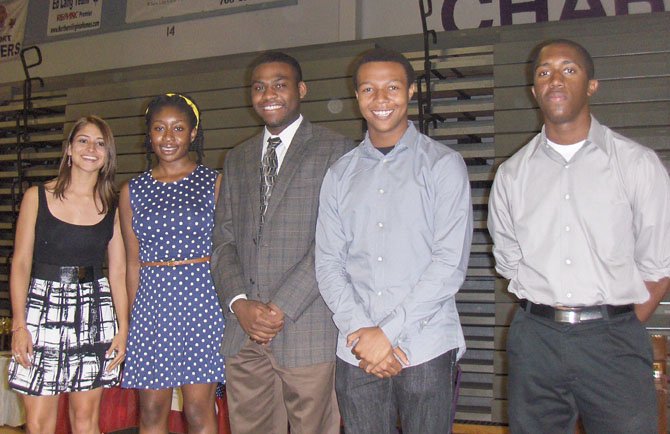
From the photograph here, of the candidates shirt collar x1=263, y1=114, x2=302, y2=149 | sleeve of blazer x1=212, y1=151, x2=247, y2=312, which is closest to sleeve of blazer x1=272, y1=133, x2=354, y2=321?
sleeve of blazer x1=212, y1=151, x2=247, y2=312

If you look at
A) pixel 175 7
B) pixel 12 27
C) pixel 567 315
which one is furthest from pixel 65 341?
pixel 12 27

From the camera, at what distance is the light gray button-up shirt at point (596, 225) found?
2.49 meters

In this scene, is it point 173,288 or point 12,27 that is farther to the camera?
point 12,27

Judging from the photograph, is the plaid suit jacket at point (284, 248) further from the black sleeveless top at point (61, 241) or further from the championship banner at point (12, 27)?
the championship banner at point (12, 27)

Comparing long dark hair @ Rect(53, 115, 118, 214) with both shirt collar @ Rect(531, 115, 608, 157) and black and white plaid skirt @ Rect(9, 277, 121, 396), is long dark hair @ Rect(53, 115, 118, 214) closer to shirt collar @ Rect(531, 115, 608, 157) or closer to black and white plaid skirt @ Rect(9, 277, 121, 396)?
black and white plaid skirt @ Rect(9, 277, 121, 396)

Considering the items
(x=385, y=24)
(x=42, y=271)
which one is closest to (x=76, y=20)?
(x=385, y=24)

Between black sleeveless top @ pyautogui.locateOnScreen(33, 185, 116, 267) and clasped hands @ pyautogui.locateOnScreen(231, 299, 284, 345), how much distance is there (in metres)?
1.02

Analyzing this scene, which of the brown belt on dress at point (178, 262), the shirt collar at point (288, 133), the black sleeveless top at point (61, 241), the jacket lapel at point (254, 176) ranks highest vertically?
the shirt collar at point (288, 133)

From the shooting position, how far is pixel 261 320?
287cm

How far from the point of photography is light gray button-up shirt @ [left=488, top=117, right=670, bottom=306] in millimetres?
2490

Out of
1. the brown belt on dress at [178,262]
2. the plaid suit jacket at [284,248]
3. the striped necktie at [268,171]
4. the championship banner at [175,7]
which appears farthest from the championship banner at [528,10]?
the brown belt on dress at [178,262]

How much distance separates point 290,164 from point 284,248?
37 centimetres

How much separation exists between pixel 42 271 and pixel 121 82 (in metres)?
5.26

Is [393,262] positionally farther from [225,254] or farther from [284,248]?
[225,254]
